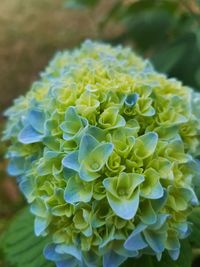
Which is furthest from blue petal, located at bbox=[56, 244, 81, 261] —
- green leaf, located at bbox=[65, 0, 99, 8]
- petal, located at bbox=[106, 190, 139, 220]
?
green leaf, located at bbox=[65, 0, 99, 8]

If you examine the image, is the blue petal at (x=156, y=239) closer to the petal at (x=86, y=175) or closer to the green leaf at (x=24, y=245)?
the petal at (x=86, y=175)

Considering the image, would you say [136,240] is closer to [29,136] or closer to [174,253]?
[174,253]

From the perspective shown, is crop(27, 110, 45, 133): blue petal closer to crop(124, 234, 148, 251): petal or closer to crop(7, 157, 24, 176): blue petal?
crop(7, 157, 24, 176): blue petal

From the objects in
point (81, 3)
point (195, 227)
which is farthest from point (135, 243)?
point (81, 3)

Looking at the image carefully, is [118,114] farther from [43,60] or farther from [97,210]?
[43,60]

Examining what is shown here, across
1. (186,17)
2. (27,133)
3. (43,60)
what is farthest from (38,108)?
(43,60)

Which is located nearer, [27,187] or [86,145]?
[86,145]
